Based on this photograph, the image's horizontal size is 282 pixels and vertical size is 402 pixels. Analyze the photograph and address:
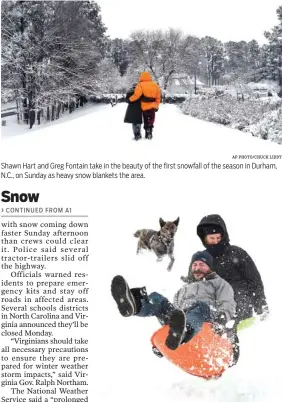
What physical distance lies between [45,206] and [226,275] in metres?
1.19

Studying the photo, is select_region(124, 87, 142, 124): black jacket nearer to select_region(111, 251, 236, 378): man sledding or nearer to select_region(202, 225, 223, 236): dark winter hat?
select_region(202, 225, 223, 236): dark winter hat

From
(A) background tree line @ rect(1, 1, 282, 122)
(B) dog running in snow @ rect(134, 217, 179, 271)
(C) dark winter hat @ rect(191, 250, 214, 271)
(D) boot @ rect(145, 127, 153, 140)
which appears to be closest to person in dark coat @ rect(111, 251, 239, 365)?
(C) dark winter hat @ rect(191, 250, 214, 271)

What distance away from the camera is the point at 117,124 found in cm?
348

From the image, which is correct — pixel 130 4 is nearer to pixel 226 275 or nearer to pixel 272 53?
pixel 272 53

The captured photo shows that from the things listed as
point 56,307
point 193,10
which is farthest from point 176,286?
point 193,10

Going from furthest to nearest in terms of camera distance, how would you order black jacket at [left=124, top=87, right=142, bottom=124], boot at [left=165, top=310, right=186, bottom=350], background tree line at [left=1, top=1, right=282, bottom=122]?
black jacket at [left=124, top=87, right=142, bottom=124] → background tree line at [left=1, top=1, right=282, bottom=122] → boot at [left=165, top=310, right=186, bottom=350]

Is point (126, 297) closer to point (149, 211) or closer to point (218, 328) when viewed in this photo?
point (218, 328)

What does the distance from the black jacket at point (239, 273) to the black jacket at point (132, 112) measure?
0.91 meters

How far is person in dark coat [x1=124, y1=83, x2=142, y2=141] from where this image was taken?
340 centimetres

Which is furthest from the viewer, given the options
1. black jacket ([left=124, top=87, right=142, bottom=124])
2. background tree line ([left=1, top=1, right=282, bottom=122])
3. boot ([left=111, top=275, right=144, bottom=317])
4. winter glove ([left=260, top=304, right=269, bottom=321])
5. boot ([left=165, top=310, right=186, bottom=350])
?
black jacket ([left=124, top=87, right=142, bottom=124])

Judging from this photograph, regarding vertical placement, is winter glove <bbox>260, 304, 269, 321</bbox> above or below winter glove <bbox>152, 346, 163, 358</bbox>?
above

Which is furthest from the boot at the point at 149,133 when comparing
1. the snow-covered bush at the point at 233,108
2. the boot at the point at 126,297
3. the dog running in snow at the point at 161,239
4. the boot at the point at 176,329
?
the boot at the point at 176,329
